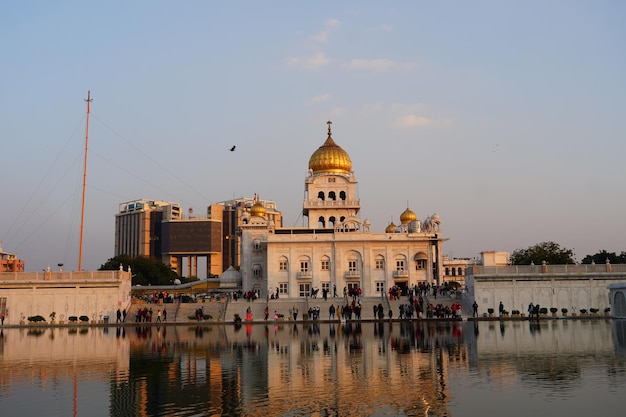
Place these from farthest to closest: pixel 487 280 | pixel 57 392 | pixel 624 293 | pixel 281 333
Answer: pixel 487 280 → pixel 624 293 → pixel 281 333 → pixel 57 392

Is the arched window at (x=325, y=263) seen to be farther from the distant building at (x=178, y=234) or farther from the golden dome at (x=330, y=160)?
→ the distant building at (x=178, y=234)

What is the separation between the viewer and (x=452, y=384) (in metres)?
17.9

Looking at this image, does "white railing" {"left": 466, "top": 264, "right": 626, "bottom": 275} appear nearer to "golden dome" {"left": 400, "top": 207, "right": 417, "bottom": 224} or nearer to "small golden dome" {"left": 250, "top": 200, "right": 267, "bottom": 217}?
"golden dome" {"left": 400, "top": 207, "right": 417, "bottom": 224}

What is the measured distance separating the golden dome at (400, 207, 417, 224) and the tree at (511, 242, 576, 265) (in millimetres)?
13904

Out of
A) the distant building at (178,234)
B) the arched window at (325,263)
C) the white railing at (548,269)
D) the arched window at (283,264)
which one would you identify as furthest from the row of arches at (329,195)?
the distant building at (178,234)

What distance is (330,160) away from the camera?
7688 cm

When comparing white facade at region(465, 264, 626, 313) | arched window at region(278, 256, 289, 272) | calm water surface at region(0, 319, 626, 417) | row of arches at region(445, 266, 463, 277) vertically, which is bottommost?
calm water surface at region(0, 319, 626, 417)

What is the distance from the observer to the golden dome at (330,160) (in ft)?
252

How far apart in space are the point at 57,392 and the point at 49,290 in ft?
A: 133

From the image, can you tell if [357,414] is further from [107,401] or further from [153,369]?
[153,369]

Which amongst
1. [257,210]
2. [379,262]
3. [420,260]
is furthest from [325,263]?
[257,210]

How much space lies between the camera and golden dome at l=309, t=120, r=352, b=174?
252 ft

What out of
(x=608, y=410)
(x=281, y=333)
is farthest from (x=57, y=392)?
(x=281, y=333)

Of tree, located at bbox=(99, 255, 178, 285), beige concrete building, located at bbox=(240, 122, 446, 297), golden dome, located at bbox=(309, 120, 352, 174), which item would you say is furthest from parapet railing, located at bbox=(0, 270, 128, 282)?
tree, located at bbox=(99, 255, 178, 285)
